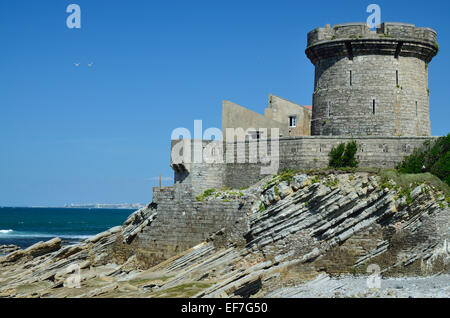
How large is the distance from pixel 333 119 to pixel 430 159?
18.4 ft

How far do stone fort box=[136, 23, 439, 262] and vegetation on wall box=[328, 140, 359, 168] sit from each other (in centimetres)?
41

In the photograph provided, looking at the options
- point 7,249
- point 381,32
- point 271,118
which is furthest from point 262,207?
point 7,249

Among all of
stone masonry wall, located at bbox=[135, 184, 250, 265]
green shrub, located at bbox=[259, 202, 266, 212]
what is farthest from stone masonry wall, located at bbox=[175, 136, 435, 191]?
green shrub, located at bbox=[259, 202, 266, 212]

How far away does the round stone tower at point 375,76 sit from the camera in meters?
31.1

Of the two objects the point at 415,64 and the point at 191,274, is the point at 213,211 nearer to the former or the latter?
the point at 191,274

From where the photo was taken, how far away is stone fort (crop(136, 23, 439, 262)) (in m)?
30.1

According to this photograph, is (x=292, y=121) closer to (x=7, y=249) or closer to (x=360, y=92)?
(x=360, y=92)

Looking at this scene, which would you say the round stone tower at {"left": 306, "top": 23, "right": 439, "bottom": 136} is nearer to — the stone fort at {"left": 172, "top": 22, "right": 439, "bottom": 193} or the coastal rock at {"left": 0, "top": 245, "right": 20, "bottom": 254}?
the stone fort at {"left": 172, "top": 22, "right": 439, "bottom": 193}

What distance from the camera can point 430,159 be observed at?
28375 mm

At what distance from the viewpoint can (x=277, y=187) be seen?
27984 mm

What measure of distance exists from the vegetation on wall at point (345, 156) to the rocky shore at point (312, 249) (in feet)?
4.30

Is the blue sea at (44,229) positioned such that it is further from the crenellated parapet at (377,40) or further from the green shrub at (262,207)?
the crenellated parapet at (377,40)
